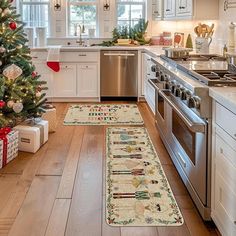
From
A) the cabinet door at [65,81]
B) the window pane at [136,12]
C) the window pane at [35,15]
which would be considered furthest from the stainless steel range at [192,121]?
the window pane at [35,15]

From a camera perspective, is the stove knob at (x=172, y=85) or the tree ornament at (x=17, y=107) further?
the tree ornament at (x=17, y=107)

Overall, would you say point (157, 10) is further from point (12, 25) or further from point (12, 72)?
point (12, 72)

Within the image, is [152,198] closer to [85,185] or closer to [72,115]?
[85,185]

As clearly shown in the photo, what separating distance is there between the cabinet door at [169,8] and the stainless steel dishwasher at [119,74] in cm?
81

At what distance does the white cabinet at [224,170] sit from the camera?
2168mm

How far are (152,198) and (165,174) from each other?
0.59 m

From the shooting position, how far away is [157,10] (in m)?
7.18

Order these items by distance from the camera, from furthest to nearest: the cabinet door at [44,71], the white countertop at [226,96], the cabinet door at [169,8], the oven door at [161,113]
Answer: the cabinet door at [44,71] → the cabinet door at [169,8] → the oven door at [161,113] → the white countertop at [226,96]

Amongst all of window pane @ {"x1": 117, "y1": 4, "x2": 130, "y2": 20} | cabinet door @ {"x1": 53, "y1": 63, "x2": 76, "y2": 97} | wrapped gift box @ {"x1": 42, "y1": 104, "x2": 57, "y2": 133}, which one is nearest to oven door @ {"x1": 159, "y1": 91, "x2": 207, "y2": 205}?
wrapped gift box @ {"x1": 42, "y1": 104, "x2": 57, "y2": 133}

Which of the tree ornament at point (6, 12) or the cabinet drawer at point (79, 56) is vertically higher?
the tree ornament at point (6, 12)

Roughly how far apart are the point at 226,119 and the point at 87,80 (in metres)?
4.87

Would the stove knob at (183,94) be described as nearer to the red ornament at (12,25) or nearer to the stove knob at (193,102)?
the stove knob at (193,102)

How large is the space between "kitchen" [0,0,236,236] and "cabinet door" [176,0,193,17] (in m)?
0.01

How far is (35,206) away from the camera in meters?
2.95
